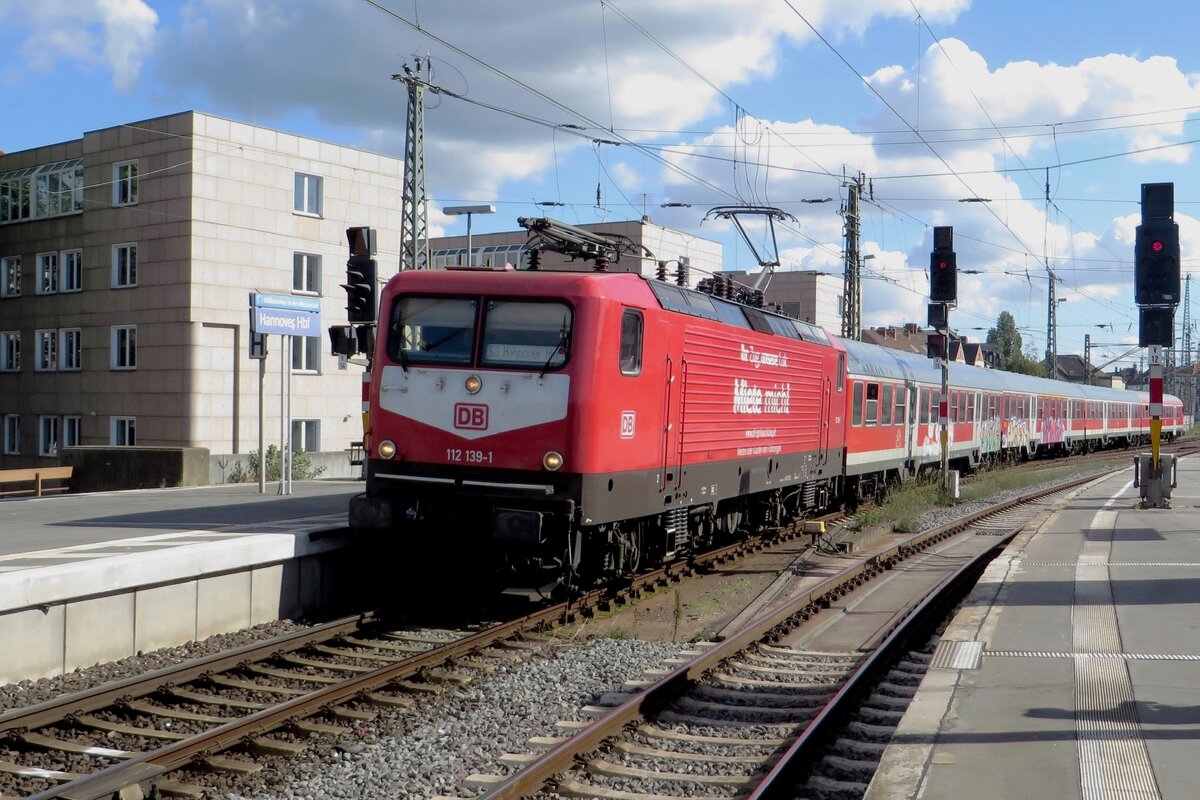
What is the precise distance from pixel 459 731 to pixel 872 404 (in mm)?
16394

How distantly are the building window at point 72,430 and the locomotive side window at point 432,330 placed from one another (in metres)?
26.1

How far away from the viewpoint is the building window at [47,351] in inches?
1341

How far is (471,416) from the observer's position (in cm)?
1022

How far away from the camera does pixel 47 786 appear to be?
6137 millimetres

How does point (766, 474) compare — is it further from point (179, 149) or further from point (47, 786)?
point (179, 149)

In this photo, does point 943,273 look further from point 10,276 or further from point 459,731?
point 10,276

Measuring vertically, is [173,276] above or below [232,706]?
above

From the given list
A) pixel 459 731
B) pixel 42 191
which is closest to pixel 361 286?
pixel 459 731

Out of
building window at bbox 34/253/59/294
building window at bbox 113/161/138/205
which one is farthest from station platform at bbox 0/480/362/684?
building window at bbox 34/253/59/294

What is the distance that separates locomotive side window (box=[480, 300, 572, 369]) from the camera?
10.1 m

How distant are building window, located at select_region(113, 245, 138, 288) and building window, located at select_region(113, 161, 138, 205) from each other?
1.28 meters

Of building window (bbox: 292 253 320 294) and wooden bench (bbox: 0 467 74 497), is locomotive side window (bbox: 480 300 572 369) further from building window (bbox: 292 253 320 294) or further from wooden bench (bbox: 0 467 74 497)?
building window (bbox: 292 253 320 294)

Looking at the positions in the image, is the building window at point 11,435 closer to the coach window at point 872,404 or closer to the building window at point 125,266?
the building window at point 125,266

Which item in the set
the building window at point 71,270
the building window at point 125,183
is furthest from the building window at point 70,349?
the building window at point 125,183
